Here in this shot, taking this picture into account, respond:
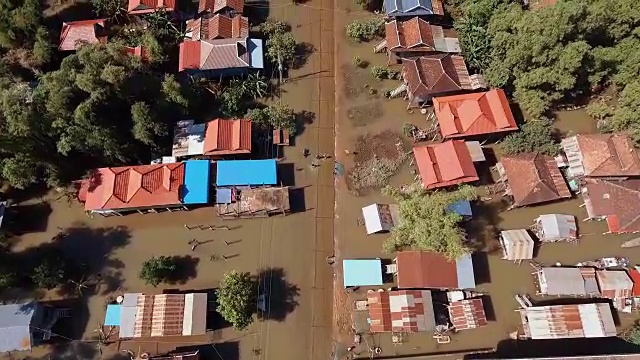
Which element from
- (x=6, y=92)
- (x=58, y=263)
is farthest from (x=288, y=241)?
(x=6, y=92)

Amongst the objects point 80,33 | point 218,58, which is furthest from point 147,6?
point 218,58

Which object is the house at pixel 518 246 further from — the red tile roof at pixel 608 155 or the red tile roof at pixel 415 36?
the red tile roof at pixel 415 36

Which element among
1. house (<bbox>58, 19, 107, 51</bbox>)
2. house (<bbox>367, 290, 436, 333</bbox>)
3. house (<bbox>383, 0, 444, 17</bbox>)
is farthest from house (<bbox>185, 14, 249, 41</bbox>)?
house (<bbox>367, 290, 436, 333</bbox>)

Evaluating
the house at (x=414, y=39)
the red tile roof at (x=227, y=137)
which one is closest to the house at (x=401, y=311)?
the red tile roof at (x=227, y=137)

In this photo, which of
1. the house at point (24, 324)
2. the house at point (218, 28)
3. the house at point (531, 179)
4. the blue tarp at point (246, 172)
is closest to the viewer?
the house at point (24, 324)

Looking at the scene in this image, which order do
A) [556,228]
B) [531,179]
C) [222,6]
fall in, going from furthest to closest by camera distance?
[222,6] < [531,179] < [556,228]

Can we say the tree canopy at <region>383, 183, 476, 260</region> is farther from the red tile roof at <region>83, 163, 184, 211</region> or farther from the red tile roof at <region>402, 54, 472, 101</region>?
the red tile roof at <region>83, 163, 184, 211</region>

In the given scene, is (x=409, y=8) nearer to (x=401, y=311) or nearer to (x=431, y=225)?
(x=431, y=225)

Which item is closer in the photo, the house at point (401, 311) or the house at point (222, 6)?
the house at point (401, 311)
